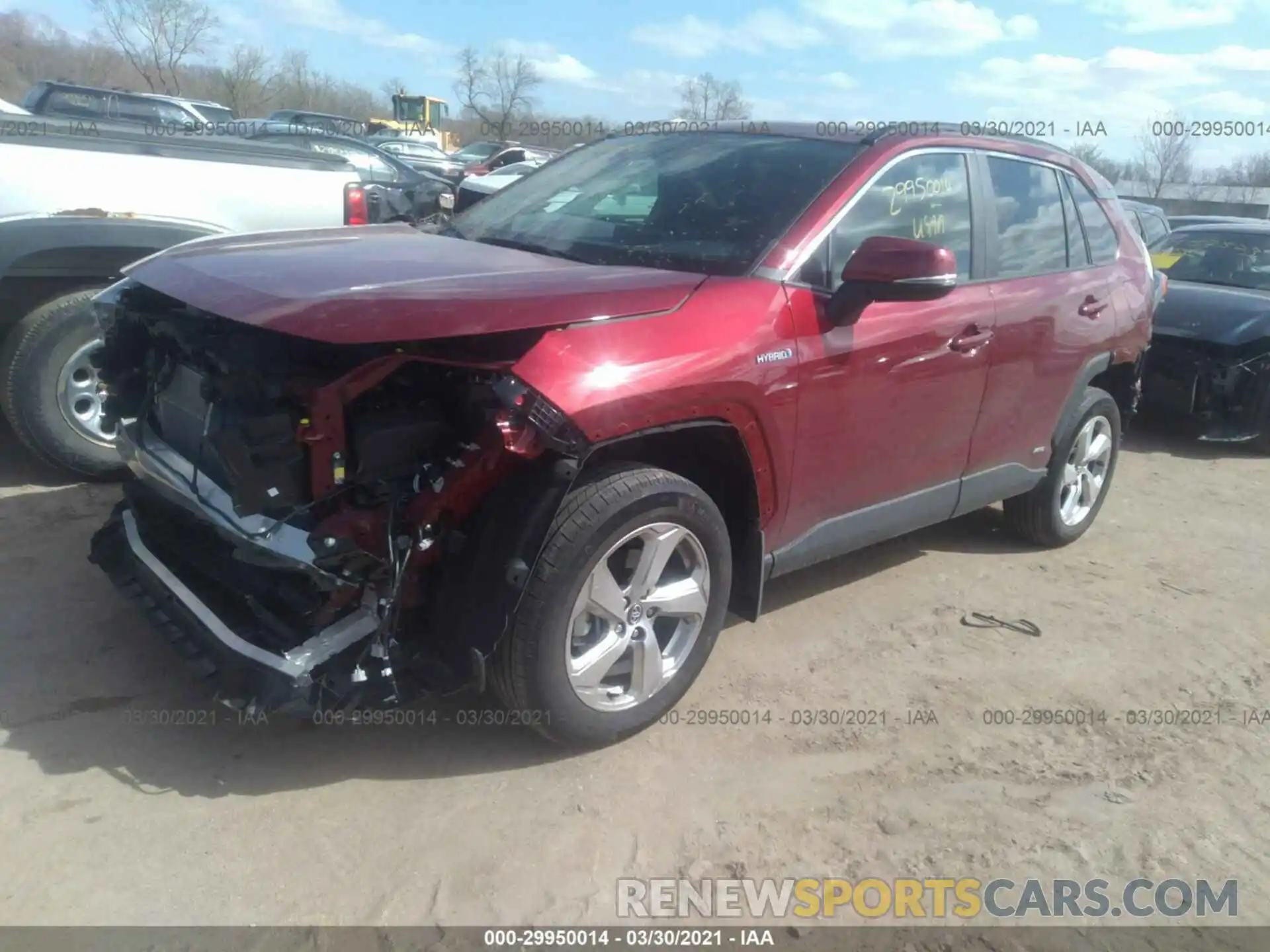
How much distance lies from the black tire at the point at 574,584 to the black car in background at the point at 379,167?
15.2ft

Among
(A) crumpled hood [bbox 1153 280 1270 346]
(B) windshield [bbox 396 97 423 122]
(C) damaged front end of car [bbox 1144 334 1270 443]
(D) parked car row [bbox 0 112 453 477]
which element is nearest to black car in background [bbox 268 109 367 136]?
(B) windshield [bbox 396 97 423 122]

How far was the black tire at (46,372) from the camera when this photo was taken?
14.9ft

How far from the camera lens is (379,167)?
10.1 m

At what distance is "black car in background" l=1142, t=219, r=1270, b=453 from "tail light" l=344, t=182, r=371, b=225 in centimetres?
521

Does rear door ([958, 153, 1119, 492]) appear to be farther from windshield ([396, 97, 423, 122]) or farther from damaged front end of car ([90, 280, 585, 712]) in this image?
windshield ([396, 97, 423, 122])

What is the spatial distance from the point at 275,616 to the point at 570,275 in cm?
131

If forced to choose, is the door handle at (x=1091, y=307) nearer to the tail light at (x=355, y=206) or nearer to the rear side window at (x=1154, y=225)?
the tail light at (x=355, y=206)

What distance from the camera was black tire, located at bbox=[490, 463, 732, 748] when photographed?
8.98 ft

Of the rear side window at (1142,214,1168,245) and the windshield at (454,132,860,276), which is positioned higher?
the rear side window at (1142,214,1168,245)

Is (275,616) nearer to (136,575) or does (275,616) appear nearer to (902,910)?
(136,575)

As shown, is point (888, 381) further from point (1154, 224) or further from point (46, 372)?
point (1154, 224)

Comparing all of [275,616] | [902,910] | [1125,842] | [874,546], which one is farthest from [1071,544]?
[275,616]

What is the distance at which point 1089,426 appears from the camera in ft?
16.2
